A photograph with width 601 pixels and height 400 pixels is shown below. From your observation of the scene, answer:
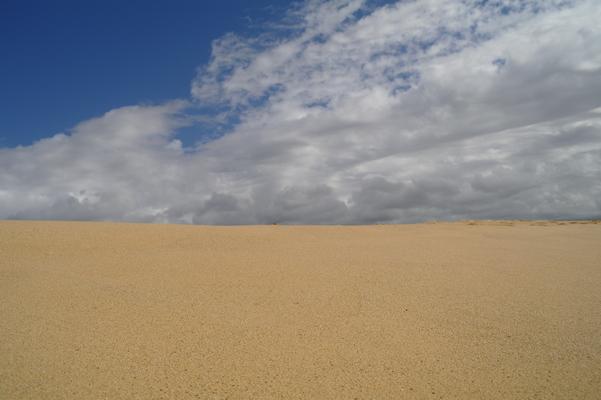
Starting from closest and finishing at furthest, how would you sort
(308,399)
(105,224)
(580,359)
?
(308,399)
(580,359)
(105,224)

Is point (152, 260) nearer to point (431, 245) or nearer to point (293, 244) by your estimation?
point (293, 244)

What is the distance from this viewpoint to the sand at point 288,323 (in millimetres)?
4012

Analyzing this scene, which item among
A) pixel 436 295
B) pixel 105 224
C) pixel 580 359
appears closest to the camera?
pixel 580 359

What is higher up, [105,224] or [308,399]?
[105,224]

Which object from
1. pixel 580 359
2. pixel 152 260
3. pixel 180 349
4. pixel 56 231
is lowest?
pixel 580 359

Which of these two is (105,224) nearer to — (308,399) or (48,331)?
(48,331)

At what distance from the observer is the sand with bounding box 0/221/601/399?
4.01 meters

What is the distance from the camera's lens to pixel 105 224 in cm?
1283

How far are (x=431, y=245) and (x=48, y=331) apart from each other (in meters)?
9.78

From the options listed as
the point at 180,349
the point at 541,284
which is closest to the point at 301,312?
the point at 180,349

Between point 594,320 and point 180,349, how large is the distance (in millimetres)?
5547

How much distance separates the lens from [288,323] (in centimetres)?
551

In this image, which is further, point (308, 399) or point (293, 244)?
point (293, 244)

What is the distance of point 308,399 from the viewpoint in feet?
12.4
